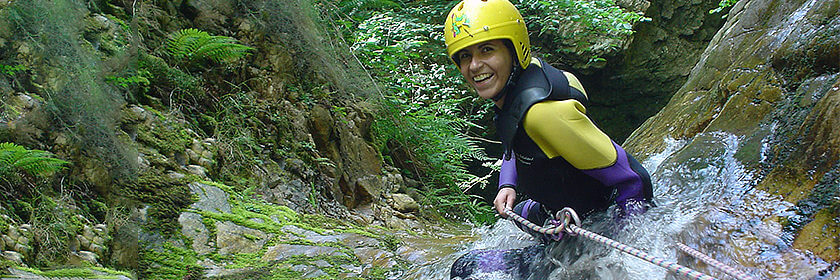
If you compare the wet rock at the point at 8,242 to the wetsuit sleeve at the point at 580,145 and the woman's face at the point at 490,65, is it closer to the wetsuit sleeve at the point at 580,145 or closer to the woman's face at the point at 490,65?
the woman's face at the point at 490,65

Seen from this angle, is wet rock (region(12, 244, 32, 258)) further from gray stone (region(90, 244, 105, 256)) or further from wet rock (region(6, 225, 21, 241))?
gray stone (region(90, 244, 105, 256))

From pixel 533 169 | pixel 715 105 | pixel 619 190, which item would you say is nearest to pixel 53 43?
pixel 533 169

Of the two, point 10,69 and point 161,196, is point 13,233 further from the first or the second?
point 161,196

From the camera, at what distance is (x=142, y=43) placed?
4512 millimetres

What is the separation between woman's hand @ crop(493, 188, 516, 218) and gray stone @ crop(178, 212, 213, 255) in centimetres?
180

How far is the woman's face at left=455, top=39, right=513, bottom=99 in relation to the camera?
2.51 m

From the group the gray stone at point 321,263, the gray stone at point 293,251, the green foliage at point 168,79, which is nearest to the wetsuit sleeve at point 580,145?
the gray stone at point 321,263

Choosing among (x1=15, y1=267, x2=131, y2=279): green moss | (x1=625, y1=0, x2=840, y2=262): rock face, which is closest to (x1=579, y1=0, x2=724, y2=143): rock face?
(x1=625, y1=0, x2=840, y2=262): rock face

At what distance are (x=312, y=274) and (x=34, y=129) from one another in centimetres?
160

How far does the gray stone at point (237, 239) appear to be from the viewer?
3.51m

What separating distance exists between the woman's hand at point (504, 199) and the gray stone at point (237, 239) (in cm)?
167

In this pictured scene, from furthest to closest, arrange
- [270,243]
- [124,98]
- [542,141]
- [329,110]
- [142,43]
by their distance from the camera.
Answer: [329,110], [142,43], [124,98], [270,243], [542,141]

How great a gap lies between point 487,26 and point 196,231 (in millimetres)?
2275

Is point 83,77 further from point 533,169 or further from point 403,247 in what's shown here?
point 533,169
